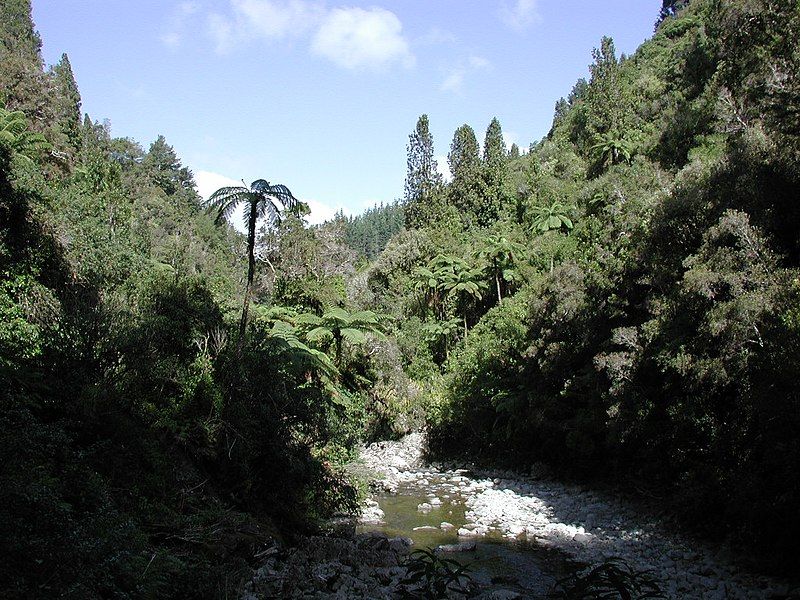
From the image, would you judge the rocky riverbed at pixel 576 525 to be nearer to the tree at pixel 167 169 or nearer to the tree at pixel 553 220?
the tree at pixel 553 220

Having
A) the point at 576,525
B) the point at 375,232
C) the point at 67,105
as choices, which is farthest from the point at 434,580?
the point at 375,232

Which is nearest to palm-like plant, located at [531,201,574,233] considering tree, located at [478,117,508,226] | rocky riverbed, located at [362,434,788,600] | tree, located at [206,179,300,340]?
tree, located at [478,117,508,226]

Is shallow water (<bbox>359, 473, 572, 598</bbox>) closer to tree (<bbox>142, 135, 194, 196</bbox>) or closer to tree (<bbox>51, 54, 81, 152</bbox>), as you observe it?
tree (<bbox>51, 54, 81, 152</bbox>)

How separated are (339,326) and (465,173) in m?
24.2

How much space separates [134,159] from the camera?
2143 inches

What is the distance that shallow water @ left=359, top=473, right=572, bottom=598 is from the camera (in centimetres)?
886

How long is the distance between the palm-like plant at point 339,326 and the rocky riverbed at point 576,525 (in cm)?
429

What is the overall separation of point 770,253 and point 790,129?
2.00 metres

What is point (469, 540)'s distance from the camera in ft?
36.4

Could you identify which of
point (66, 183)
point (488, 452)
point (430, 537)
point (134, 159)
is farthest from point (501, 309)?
point (134, 159)

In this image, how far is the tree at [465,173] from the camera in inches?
1443

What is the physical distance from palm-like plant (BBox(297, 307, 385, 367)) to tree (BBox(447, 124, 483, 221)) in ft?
65.2

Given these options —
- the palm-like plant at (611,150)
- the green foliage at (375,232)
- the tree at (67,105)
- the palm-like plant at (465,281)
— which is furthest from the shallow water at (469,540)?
the green foliage at (375,232)

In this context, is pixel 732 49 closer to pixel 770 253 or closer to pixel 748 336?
pixel 770 253
